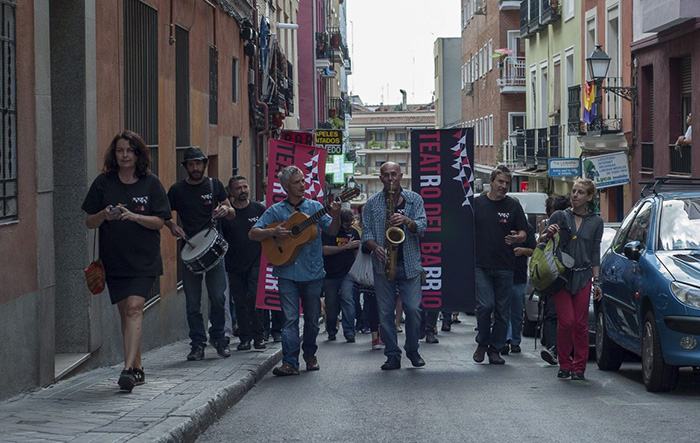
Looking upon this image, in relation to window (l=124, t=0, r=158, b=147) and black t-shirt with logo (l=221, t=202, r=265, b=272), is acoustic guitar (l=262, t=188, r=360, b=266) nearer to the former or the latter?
black t-shirt with logo (l=221, t=202, r=265, b=272)

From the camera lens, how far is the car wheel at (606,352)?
11.2m

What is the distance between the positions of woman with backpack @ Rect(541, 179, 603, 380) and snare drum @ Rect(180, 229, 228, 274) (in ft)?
9.69

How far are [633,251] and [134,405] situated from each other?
4.42 m

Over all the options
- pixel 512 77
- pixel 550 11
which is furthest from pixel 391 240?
pixel 512 77

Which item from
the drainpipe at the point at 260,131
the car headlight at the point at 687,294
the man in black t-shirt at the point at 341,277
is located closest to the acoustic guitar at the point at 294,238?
the car headlight at the point at 687,294

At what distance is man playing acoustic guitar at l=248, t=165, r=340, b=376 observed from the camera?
1029cm

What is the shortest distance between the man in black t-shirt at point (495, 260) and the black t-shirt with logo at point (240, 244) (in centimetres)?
227

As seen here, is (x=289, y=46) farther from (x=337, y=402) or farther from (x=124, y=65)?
(x=337, y=402)

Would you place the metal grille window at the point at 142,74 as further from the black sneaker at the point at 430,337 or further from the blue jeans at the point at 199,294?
the black sneaker at the point at 430,337

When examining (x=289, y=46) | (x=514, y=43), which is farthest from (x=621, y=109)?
(x=514, y=43)

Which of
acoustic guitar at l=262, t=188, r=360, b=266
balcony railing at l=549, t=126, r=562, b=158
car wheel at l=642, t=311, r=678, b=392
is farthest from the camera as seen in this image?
balcony railing at l=549, t=126, r=562, b=158

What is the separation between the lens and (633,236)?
10.6 meters

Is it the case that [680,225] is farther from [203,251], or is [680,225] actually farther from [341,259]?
[341,259]

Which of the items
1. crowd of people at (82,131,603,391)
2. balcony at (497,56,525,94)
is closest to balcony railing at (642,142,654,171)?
crowd of people at (82,131,603,391)
